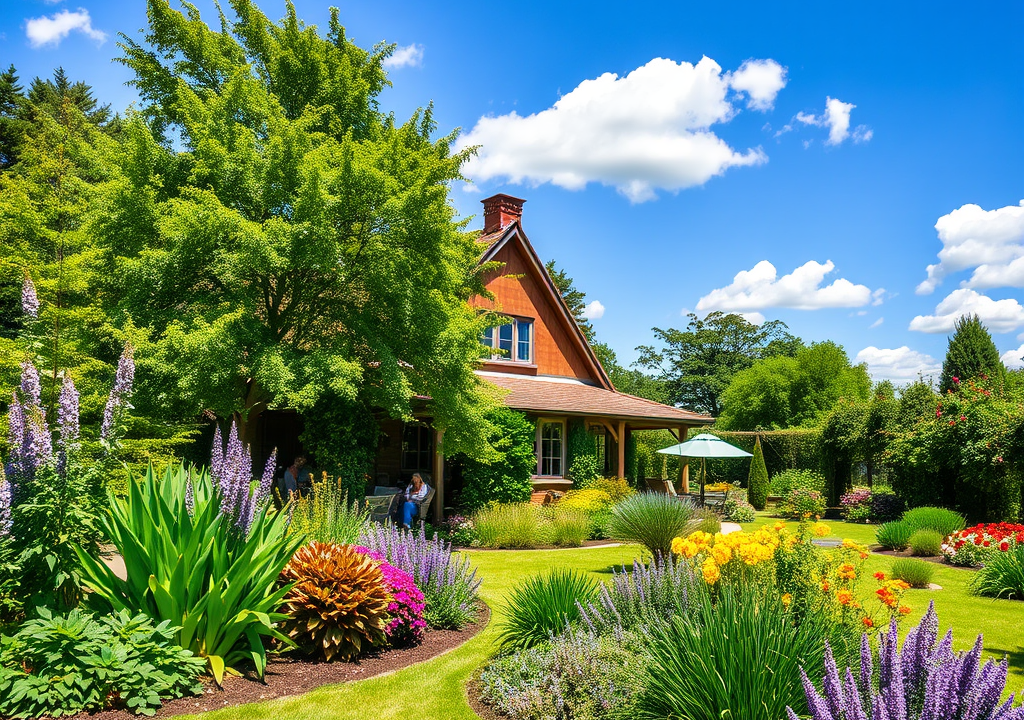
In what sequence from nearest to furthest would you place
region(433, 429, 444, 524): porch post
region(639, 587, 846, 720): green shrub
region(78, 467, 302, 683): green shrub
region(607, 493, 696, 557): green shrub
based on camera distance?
region(639, 587, 846, 720): green shrub → region(78, 467, 302, 683): green shrub → region(607, 493, 696, 557): green shrub → region(433, 429, 444, 524): porch post

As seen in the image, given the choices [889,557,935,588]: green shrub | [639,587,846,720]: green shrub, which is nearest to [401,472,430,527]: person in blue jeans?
[889,557,935,588]: green shrub

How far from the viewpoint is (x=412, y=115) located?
13.9 m

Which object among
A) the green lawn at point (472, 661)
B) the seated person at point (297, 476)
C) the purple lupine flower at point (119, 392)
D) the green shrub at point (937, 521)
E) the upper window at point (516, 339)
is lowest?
the green lawn at point (472, 661)

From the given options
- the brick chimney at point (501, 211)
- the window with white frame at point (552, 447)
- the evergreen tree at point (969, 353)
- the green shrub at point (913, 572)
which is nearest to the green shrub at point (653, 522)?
the green shrub at point (913, 572)

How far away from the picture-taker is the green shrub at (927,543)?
13.1 m

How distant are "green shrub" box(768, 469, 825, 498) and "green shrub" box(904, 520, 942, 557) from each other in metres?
10.7

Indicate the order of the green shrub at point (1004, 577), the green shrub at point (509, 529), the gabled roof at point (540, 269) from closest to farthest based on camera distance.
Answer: the green shrub at point (1004, 577) < the green shrub at point (509, 529) < the gabled roof at point (540, 269)

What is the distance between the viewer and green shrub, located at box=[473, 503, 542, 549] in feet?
45.9

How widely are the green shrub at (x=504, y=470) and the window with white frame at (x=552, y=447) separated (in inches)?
102

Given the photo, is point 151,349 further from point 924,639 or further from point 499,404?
point 924,639

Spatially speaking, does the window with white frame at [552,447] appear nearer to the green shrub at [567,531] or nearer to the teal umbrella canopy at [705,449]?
the teal umbrella canopy at [705,449]

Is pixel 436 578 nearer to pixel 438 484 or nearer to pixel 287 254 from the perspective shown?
pixel 287 254

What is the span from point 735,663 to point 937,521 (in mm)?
12773

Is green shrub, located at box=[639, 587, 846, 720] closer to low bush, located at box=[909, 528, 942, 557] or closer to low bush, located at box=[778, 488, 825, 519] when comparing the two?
low bush, located at box=[909, 528, 942, 557]
